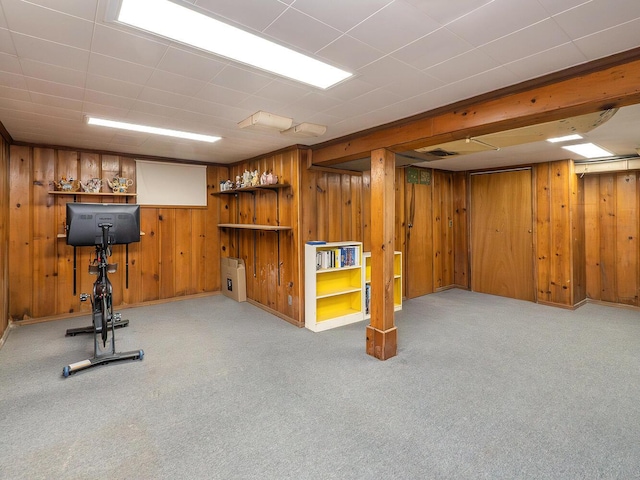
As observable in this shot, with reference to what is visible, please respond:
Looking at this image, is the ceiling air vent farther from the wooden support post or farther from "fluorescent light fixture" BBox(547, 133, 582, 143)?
"fluorescent light fixture" BBox(547, 133, 582, 143)

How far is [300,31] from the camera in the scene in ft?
5.58

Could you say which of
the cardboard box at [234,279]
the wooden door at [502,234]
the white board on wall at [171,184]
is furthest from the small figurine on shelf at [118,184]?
the wooden door at [502,234]

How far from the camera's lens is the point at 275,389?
264cm

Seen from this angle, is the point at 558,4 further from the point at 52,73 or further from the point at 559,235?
the point at 559,235

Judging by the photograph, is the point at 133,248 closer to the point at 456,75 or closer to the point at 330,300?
the point at 330,300

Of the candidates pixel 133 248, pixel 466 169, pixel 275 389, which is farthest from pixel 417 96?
pixel 133 248

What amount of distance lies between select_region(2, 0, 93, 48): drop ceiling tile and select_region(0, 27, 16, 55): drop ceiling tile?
0.21ft

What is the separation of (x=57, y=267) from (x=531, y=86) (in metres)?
5.67

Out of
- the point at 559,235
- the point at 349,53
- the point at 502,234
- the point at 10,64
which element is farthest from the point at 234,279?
the point at 559,235

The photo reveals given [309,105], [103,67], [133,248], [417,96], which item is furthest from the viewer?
[133,248]

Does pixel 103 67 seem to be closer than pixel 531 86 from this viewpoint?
Yes

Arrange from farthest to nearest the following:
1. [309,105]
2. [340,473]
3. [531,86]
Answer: [309,105]
[531,86]
[340,473]

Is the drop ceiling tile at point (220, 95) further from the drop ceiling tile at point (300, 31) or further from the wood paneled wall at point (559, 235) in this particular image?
the wood paneled wall at point (559, 235)

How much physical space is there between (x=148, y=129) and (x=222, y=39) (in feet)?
7.37
